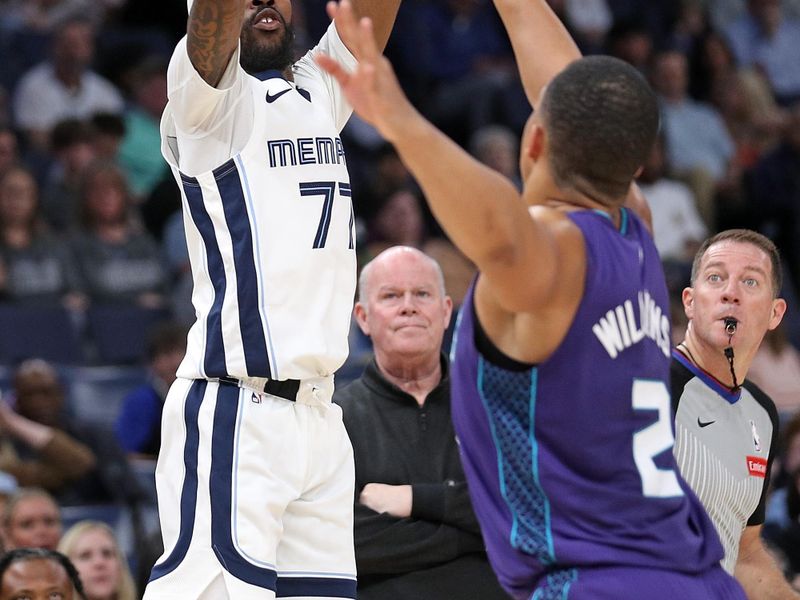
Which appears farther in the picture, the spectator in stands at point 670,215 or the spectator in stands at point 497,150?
the spectator in stands at point 670,215

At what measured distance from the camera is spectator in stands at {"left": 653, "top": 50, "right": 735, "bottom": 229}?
14.0 metres

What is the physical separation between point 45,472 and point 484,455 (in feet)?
18.4

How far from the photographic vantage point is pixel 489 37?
46.0 ft

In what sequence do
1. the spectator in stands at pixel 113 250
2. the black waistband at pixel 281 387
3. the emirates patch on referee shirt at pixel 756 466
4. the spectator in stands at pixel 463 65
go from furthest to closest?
the spectator in stands at pixel 463 65 < the spectator in stands at pixel 113 250 < the emirates patch on referee shirt at pixel 756 466 < the black waistband at pixel 281 387

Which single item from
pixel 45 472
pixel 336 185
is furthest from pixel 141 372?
pixel 336 185

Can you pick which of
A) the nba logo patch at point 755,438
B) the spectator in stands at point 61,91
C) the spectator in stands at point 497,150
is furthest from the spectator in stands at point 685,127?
the nba logo patch at point 755,438

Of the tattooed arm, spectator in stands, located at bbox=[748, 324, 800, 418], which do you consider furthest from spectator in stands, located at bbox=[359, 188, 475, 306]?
the tattooed arm

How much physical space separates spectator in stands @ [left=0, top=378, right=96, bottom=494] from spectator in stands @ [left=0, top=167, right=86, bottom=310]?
141 centimetres

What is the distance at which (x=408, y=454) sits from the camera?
19.4 feet

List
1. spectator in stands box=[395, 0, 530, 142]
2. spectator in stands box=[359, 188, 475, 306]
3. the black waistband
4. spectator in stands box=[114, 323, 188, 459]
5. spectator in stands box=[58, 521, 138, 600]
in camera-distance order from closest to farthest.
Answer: the black waistband
spectator in stands box=[58, 521, 138, 600]
spectator in stands box=[114, 323, 188, 459]
spectator in stands box=[359, 188, 475, 306]
spectator in stands box=[395, 0, 530, 142]

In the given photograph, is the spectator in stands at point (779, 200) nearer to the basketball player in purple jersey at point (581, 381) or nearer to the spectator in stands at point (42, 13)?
the spectator in stands at point (42, 13)

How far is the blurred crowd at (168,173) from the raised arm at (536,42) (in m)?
4.09

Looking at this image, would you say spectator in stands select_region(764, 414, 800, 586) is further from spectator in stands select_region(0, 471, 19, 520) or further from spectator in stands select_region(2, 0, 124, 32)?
spectator in stands select_region(2, 0, 124, 32)

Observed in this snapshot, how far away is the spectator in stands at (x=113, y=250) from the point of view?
10.1 m
